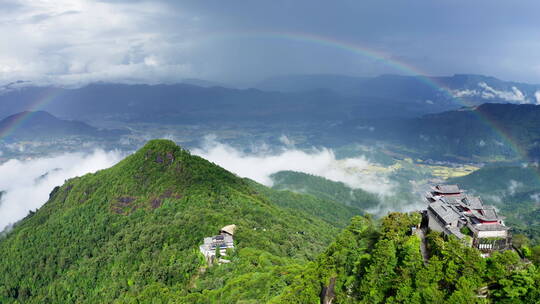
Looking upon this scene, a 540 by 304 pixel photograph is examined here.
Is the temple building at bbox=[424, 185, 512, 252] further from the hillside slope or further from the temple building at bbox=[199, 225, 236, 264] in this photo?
the temple building at bbox=[199, 225, 236, 264]

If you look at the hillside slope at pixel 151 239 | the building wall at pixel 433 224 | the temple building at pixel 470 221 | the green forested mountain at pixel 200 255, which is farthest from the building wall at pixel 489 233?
the hillside slope at pixel 151 239

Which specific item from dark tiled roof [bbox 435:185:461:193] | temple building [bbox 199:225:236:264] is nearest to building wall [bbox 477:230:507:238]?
dark tiled roof [bbox 435:185:461:193]

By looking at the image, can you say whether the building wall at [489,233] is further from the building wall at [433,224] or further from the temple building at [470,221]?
the building wall at [433,224]

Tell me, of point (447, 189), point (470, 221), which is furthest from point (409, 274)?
point (447, 189)

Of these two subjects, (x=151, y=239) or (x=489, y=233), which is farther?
(x=151, y=239)

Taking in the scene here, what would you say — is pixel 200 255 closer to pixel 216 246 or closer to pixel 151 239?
pixel 216 246
